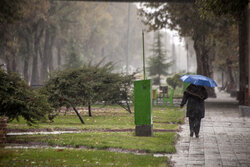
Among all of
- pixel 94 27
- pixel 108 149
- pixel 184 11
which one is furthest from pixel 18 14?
pixel 94 27

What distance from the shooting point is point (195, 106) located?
42.3 feet

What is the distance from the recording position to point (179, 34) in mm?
34031

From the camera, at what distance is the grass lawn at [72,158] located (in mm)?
8094

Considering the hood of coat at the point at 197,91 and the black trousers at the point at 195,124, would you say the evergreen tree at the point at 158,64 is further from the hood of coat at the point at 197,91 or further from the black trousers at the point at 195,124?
the black trousers at the point at 195,124

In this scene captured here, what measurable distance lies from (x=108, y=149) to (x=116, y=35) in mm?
77785

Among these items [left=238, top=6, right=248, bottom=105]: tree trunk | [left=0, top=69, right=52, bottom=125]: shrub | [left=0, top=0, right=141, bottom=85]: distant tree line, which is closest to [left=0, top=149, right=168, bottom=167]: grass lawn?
[left=0, top=69, right=52, bottom=125]: shrub

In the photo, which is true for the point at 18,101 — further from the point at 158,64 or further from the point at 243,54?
the point at 158,64

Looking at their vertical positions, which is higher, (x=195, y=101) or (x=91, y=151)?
(x=195, y=101)

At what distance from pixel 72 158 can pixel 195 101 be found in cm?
532

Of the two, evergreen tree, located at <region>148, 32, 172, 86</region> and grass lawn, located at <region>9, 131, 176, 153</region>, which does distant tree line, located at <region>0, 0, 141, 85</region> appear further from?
grass lawn, located at <region>9, 131, 176, 153</region>

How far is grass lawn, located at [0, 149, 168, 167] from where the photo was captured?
8094 mm

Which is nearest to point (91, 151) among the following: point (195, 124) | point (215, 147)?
point (215, 147)

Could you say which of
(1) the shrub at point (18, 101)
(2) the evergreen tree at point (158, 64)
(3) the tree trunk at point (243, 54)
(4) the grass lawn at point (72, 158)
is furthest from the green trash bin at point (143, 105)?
(2) the evergreen tree at point (158, 64)

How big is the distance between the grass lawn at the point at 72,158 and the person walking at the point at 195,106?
4.09m
